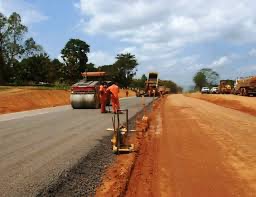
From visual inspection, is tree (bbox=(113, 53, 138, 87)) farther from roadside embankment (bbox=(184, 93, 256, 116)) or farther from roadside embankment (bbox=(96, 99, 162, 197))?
roadside embankment (bbox=(96, 99, 162, 197))

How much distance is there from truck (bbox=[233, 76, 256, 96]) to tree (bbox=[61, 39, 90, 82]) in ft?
129

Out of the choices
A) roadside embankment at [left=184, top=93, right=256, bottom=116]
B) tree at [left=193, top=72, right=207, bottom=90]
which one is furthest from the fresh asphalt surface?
tree at [left=193, top=72, right=207, bottom=90]

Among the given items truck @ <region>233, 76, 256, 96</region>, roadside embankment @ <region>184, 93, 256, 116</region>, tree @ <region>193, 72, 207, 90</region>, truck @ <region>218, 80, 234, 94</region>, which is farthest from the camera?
tree @ <region>193, 72, 207, 90</region>

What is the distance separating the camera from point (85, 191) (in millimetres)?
7230

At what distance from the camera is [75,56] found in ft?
303

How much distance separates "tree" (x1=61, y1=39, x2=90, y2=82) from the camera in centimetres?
8853

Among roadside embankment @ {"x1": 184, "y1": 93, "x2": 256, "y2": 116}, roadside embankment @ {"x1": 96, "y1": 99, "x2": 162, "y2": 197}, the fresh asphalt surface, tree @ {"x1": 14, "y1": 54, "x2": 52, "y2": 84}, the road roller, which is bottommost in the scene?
roadside embankment @ {"x1": 184, "y1": 93, "x2": 256, "y2": 116}

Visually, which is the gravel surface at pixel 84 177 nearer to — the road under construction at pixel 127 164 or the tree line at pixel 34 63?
the road under construction at pixel 127 164

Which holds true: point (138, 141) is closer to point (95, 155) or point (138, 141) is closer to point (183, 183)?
point (95, 155)

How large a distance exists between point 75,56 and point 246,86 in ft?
154

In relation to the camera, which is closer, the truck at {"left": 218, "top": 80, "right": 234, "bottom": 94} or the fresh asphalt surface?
the fresh asphalt surface

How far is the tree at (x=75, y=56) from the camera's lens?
88.5 m

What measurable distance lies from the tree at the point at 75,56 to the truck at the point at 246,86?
129 feet

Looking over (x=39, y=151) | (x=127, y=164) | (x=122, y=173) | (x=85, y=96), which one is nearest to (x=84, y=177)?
(x=122, y=173)
